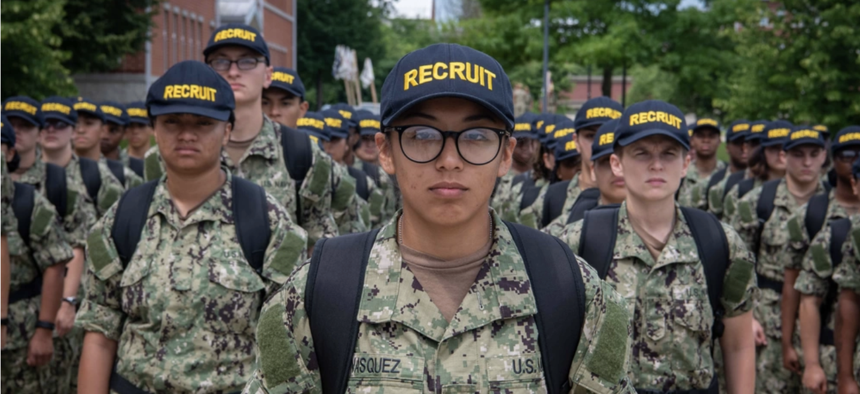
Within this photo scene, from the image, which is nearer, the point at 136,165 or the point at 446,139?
the point at 446,139

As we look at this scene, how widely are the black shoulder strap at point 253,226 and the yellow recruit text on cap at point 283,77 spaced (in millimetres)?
3457

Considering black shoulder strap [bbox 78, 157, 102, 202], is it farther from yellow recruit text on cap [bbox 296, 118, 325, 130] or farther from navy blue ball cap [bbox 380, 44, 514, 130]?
navy blue ball cap [bbox 380, 44, 514, 130]

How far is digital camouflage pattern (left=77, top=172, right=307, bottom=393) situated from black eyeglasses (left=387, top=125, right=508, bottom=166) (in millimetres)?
1906

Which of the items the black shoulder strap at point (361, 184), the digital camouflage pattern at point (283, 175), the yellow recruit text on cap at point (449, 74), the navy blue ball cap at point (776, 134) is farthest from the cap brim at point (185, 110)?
the navy blue ball cap at point (776, 134)

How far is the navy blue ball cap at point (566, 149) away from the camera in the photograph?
8.20m

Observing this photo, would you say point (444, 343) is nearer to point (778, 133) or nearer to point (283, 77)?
point (283, 77)

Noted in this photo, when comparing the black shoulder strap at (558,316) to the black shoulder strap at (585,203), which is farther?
the black shoulder strap at (585,203)

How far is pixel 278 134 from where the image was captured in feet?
20.7

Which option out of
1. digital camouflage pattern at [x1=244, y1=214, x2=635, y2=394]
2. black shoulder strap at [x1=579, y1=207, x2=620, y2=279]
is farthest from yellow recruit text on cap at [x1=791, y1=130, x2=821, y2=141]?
digital camouflage pattern at [x1=244, y1=214, x2=635, y2=394]

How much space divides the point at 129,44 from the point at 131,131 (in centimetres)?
2265

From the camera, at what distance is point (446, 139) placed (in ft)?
9.02

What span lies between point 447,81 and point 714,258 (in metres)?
2.40

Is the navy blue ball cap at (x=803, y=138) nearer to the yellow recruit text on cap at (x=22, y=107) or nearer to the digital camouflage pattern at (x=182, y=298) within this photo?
the digital camouflage pattern at (x=182, y=298)

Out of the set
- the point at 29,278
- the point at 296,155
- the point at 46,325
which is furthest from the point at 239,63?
the point at 29,278
